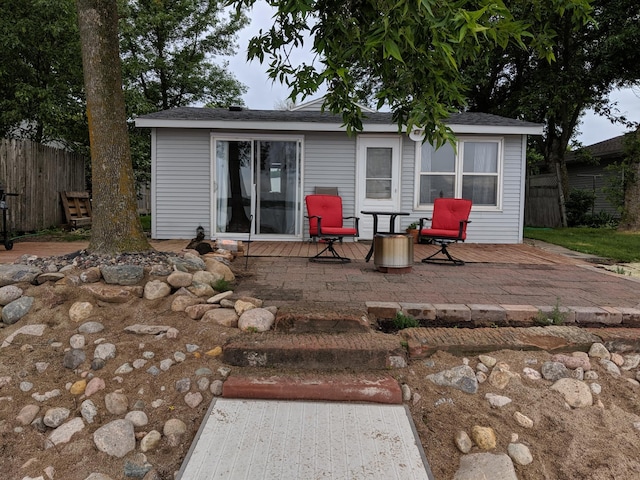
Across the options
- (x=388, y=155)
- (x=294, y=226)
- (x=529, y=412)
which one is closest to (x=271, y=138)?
(x=294, y=226)

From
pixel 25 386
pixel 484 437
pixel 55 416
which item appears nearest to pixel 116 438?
pixel 55 416

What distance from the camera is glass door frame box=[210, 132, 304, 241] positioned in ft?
26.6

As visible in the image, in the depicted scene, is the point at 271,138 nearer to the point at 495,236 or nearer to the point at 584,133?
the point at 495,236

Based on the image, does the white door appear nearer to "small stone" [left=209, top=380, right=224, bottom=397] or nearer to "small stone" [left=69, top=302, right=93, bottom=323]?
"small stone" [left=69, top=302, right=93, bottom=323]

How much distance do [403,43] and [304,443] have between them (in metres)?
1.93

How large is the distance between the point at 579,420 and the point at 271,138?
22.6 ft

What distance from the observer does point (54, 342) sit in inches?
104

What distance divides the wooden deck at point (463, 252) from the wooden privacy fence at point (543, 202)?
6.10 metres

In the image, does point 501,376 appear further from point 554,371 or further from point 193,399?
point 193,399

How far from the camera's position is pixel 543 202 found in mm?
13898

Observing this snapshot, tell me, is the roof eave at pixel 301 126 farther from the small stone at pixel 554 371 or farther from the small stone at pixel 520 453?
the small stone at pixel 520 453

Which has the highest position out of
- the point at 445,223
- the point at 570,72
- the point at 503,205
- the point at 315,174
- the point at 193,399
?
the point at 570,72

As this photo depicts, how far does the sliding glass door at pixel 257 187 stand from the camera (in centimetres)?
815

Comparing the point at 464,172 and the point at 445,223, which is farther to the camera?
the point at 464,172
